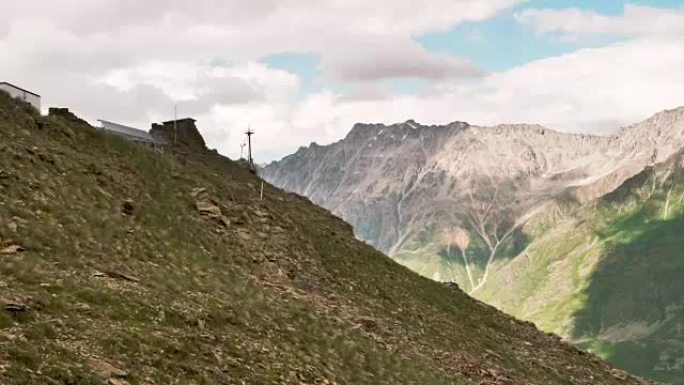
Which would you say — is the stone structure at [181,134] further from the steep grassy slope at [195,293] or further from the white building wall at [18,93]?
the white building wall at [18,93]

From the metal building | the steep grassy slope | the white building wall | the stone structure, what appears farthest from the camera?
the stone structure

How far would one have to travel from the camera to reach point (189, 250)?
53844mm

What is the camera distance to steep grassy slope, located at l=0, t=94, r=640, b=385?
1238 inches

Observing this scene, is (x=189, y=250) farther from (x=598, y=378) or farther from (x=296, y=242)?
(x=598, y=378)

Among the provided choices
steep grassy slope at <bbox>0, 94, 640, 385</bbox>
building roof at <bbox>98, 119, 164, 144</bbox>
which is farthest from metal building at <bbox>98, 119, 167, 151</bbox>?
steep grassy slope at <bbox>0, 94, 640, 385</bbox>

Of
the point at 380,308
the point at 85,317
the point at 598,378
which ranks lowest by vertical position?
the point at 598,378

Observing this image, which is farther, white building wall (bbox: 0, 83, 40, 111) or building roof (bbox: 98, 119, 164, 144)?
building roof (bbox: 98, 119, 164, 144)

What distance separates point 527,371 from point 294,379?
122 ft

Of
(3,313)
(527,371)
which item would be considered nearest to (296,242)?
(527,371)

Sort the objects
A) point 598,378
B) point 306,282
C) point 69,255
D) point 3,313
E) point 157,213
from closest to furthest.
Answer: point 3,313, point 69,255, point 157,213, point 306,282, point 598,378

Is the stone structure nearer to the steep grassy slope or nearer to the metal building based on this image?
the metal building

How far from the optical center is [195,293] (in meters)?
44.6

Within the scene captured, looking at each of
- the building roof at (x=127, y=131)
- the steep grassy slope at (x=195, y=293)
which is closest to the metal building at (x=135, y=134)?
the building roof at (x=127, y=131)

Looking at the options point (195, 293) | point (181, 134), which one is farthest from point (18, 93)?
point (195, 293)
